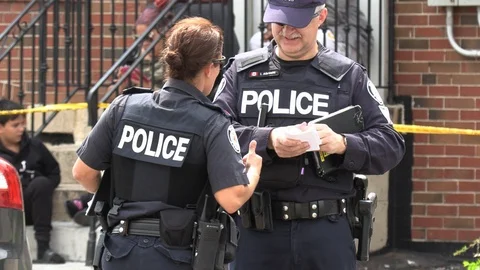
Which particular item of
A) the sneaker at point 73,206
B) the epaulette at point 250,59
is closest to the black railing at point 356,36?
the sneaker at point 73,206

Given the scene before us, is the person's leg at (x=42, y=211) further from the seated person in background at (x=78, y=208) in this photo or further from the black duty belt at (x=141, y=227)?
the black duty belt at (x=141, y=227)

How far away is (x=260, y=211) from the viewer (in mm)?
4680

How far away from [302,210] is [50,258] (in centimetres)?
407

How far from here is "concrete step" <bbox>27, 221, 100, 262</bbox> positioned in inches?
333

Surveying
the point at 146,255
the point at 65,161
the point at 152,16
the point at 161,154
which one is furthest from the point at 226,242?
the point at 152,16

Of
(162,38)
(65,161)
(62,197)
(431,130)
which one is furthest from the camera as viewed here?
(65,161)

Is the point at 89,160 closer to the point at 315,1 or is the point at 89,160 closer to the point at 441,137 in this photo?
the point at 315,1

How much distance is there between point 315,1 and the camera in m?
4.79

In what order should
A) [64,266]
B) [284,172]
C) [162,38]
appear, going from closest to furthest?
[284,172] < [64,266] < [162,38]

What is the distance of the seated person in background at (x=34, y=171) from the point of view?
27.6 ft

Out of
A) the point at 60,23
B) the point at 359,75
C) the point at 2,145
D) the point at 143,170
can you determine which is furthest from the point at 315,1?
the point at 60,23

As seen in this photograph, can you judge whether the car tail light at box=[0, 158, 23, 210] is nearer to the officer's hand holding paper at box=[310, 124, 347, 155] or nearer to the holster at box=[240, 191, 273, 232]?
the holster at box=[240, 191, 273, 232]

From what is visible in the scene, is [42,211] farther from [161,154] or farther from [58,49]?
[161,154]

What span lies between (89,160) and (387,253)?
4698 mm
